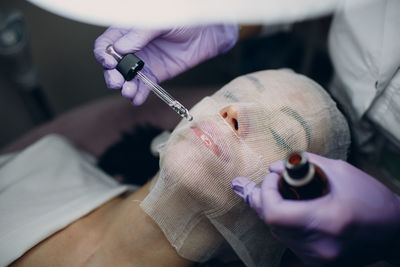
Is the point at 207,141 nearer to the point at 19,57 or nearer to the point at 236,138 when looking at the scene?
the point at 236,138

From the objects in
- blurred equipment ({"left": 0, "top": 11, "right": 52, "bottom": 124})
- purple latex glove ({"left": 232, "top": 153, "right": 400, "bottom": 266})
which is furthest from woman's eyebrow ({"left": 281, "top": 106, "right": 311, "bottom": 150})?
blurred equipment ({"left": 0, "top": 11, "right": 52, "bottom": 124})

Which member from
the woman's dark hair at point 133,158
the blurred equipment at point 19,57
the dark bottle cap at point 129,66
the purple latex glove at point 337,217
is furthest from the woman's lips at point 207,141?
the blurred equipment at point 19,57

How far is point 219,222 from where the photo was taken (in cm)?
86

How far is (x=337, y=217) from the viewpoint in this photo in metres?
0.67

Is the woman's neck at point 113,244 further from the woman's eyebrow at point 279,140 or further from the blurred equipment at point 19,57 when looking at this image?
the blurred equipment at point 19,57

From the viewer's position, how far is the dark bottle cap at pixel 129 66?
89 centimetres

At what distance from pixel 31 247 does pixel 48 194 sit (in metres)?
0.20

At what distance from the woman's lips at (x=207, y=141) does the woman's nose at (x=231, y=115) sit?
0.23ft

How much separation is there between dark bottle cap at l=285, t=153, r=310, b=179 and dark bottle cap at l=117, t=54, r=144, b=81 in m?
0.52

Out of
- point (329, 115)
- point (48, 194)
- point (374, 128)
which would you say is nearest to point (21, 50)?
point (48, 194)

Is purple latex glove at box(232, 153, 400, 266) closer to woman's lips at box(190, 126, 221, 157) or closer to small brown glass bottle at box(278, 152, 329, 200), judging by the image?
small brown glass bottle at box(278, 152, 329, 200)

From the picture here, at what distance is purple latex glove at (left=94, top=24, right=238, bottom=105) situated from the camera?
95cm

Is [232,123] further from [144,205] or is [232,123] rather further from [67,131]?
[67,131]

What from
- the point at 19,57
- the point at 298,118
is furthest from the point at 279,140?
the point at 19,57
